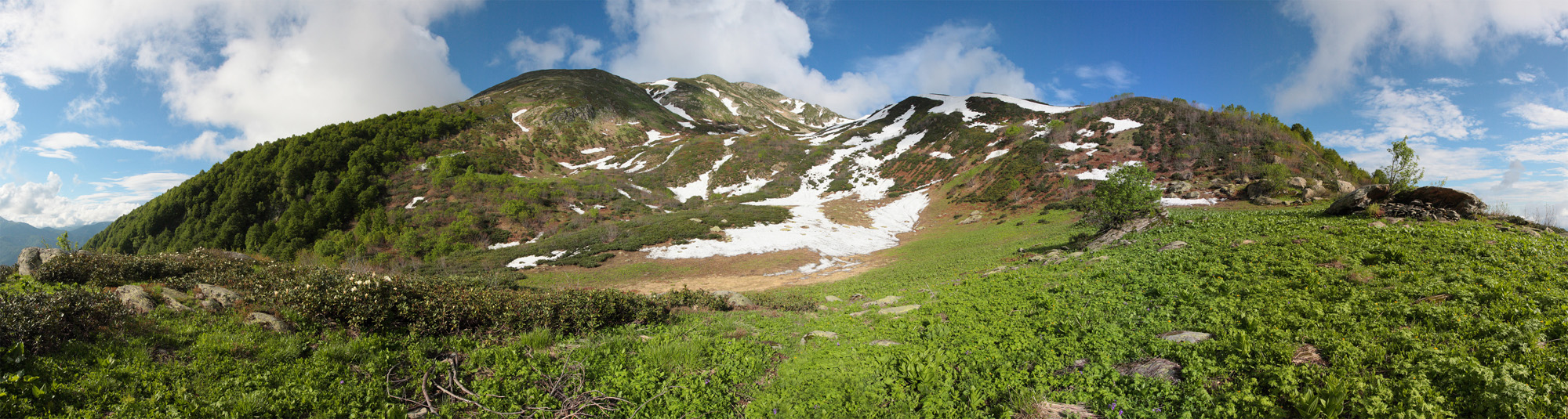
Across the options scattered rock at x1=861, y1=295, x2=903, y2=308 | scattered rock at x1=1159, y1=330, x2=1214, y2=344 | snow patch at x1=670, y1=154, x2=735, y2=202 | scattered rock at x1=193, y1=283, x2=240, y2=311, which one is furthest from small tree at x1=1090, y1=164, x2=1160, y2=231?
snow patch at x1=670, y1=154, x2=735, y2=202

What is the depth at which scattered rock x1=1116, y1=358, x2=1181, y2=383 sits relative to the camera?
17.6 ft

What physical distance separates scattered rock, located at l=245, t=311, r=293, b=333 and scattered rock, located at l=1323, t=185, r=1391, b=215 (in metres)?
23.5

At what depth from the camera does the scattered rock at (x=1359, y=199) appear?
13142 millimetres

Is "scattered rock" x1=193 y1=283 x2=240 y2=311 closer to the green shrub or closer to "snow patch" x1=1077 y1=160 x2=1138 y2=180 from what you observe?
the green shrub

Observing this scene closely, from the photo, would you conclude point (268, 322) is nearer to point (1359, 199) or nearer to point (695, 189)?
point (1359, 199)

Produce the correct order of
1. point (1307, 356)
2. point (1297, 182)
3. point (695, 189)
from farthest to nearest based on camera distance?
point (695, 189) → point (1297, 182) → point (1307, 356)

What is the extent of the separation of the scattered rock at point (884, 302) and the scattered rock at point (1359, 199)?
1310 centimetres

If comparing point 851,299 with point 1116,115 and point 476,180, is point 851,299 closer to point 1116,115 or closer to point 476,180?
point 476,180

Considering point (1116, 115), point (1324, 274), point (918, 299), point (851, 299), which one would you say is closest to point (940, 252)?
point (851, 299)

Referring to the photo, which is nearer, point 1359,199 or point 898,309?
point 898,309

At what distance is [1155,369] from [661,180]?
5760 centimetres

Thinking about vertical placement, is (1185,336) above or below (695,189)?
below

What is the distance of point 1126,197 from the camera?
17.7 meters

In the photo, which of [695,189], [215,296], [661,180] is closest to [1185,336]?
[215,296]
